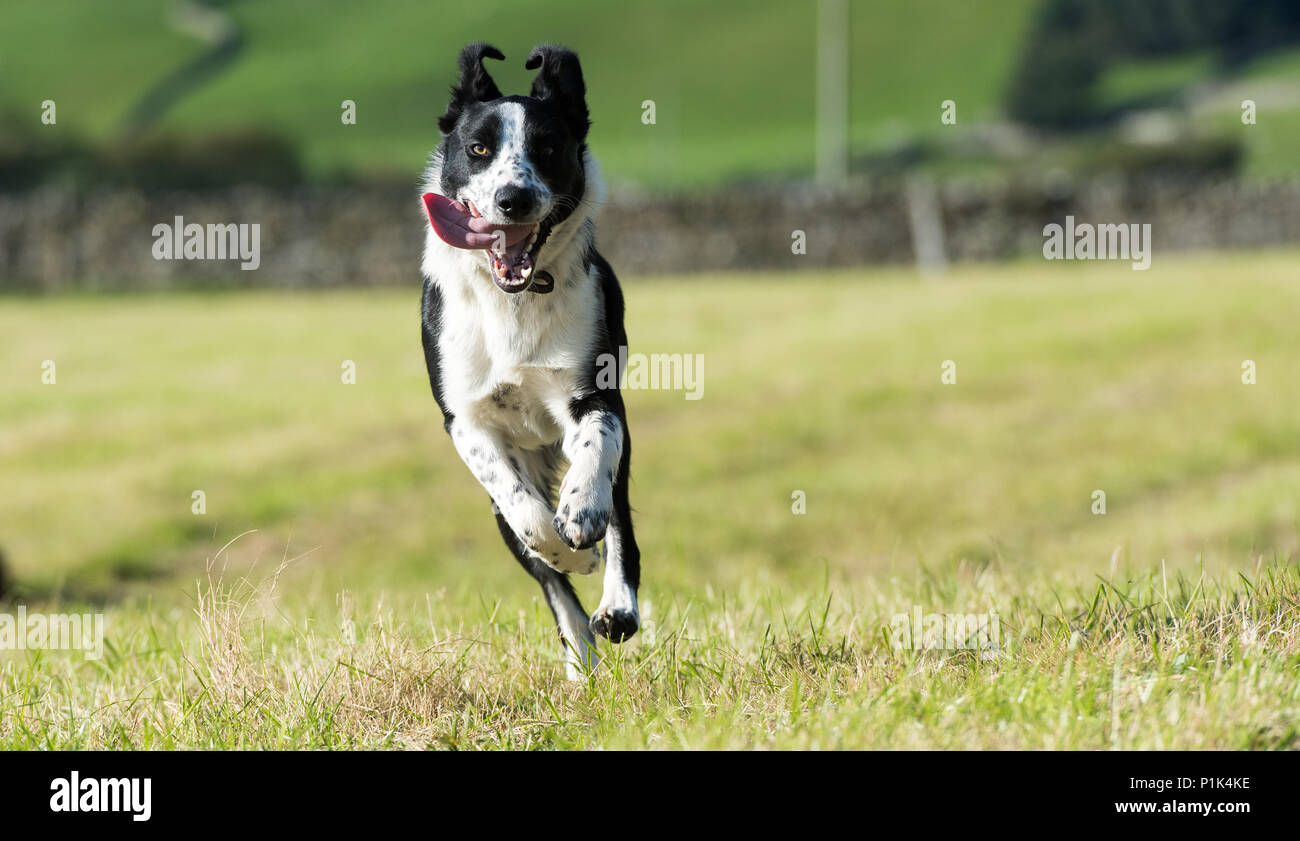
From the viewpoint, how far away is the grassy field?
4.12 meters

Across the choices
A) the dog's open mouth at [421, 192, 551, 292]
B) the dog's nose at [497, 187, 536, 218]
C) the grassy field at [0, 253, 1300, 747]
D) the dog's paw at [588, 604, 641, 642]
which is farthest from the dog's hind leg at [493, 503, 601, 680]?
the dog's nose at [497, 187, 536, 218]

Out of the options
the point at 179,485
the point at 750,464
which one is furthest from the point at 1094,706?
the point at 179,485

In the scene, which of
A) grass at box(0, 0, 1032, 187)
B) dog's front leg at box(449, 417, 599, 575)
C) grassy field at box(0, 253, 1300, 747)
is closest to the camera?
grassy field at box(0, 253, 1300, 747)

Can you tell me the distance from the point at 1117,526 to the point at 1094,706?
1114 cm

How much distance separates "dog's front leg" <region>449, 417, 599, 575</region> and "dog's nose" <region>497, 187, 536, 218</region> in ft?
2.60

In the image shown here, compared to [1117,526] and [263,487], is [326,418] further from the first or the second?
[1117,526]

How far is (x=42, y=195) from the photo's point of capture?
122 ft

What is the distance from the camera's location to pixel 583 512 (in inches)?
165

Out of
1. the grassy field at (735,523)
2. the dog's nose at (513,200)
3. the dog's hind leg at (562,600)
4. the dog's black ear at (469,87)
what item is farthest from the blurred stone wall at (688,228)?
the dog's nose at (513,200)

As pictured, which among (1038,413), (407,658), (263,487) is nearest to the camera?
(407,658)

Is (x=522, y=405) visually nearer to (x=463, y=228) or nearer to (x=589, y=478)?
(x=589, y=478)

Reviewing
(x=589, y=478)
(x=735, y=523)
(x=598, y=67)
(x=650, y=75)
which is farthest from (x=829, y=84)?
(x=589, y=478)

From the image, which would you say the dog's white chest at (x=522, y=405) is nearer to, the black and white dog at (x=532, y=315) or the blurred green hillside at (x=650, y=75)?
the black and white dog at (x=532, y=315)

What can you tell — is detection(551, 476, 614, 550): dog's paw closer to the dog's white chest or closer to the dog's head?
the dog's white chest
